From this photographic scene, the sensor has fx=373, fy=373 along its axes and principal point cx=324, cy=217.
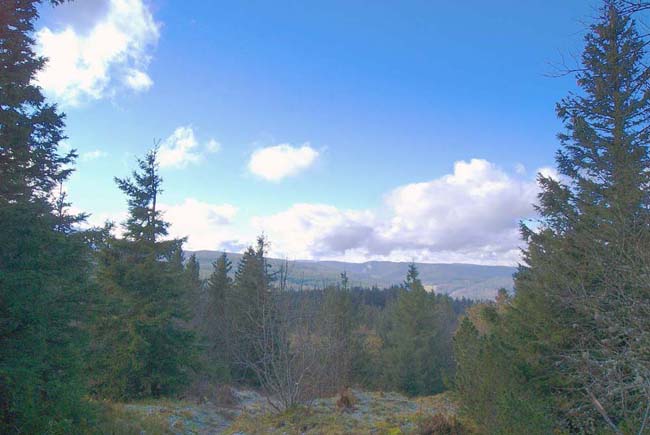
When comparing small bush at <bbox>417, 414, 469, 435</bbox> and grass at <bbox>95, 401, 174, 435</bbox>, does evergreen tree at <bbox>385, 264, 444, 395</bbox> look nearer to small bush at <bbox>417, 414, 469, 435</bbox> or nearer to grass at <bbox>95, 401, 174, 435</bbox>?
small bush at <bbox>417, 414, 469, 435</bbox>

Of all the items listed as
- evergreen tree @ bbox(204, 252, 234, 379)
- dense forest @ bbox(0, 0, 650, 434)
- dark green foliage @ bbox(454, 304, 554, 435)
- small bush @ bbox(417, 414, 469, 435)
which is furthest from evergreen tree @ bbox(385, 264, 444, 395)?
small bush @ bbox(417, 414, 469, 435)

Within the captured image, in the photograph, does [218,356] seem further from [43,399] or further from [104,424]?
[43,399]

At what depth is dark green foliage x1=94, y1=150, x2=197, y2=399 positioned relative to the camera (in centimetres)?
1363

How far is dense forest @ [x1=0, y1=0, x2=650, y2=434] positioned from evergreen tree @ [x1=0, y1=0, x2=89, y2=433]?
32 mm

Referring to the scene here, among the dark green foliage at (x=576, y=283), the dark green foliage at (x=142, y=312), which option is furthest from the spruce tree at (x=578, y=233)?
the dark green foliage at (x=142, y=312)

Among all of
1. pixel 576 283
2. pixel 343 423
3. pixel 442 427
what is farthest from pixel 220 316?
pixel 576 283

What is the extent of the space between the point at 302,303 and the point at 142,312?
652 centimetres

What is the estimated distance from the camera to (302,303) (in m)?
12.7

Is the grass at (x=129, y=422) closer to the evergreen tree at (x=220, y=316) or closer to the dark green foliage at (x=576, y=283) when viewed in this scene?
the dark green foliage at (x=576, y=283)

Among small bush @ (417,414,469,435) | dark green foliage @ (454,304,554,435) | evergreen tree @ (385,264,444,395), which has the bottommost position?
evergreen tree @ (385,264,444,395)

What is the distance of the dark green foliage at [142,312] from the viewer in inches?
537

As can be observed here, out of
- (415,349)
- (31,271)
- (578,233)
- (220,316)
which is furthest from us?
(220,316)

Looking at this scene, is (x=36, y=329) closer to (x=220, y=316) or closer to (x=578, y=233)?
(x=578, y=233)

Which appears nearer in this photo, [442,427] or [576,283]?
[576,283]
